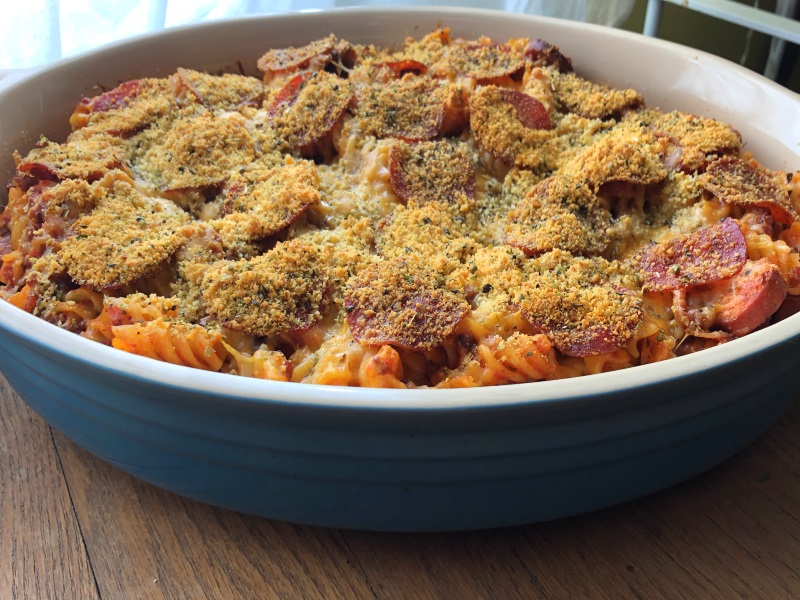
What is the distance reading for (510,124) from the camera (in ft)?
5.59

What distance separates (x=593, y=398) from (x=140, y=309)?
77cm

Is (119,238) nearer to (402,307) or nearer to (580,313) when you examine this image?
(402,307)

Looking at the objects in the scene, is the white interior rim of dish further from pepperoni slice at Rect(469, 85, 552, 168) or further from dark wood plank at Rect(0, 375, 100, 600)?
pepperoni slice at Rect(469, 85, 552, 168)

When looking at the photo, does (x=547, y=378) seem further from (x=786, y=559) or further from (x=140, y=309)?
(x=140, y=309)

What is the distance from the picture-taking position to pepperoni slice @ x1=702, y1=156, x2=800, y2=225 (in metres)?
1.46

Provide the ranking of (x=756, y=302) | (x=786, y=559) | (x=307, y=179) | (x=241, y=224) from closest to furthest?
(x=786, y=559) → (x=756, y=302) → (x=241, y=224) → (x=307, y=179)

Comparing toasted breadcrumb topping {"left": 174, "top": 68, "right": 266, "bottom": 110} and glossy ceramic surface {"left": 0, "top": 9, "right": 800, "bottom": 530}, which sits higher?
toasted breadcrumb topping {"left": 174, "top": 68, "right": 266, "bottom": 110}

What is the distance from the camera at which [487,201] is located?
1.62 metres

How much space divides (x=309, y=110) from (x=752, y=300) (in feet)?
3.47

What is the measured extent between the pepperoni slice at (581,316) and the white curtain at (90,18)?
158cm

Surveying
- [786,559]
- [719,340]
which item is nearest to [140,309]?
[719,340]

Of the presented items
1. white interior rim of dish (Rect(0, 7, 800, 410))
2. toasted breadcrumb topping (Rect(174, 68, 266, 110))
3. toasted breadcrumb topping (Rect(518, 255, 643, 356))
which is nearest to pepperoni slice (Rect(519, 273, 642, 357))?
toasted breadcrumb topping (Rect(518, 255, 643, 356))

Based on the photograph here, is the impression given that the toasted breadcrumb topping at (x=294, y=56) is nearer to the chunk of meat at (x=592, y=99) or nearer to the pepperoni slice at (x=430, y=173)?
the pepperoni slice at (x=430, y=173)

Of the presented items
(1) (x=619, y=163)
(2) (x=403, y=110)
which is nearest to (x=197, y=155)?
(2) (x=403, y=110)
